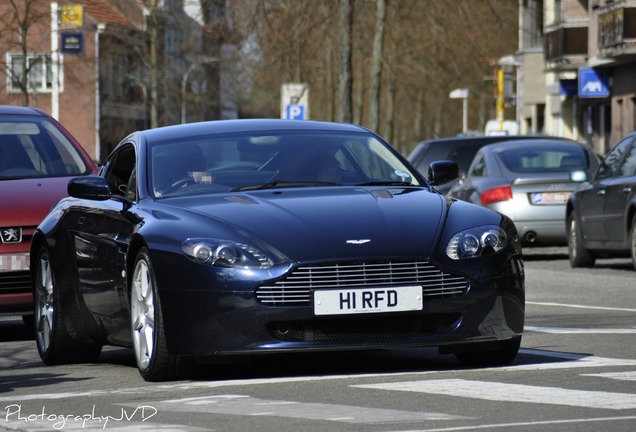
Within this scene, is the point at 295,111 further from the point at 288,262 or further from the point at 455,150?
the point at 288,262

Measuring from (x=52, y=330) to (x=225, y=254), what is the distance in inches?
92.1

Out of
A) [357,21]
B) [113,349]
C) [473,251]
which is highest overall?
[357,21]

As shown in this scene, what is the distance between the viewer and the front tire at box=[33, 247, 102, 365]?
10.3m

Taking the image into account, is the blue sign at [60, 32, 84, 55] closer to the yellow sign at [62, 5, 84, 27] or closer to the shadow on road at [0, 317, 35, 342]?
the yellow sign at [62, 5, 84, 27]

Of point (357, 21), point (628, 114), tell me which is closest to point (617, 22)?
point (628, 114)

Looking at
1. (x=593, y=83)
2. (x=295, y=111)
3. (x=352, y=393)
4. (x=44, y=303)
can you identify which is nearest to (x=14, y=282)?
(x=44, y=303)

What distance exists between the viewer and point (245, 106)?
383 feet

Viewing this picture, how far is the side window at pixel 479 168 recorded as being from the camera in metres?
24.3

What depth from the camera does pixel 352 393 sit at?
25.3ft

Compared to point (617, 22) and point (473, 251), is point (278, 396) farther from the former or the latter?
point (617, 22)

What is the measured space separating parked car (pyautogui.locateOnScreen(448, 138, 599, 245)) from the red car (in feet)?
33.6

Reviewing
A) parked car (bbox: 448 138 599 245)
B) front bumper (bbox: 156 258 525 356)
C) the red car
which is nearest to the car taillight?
parked car (bbox: 448 138 599 245)

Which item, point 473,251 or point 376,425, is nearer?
point 376,425

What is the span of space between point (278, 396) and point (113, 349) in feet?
12.7
